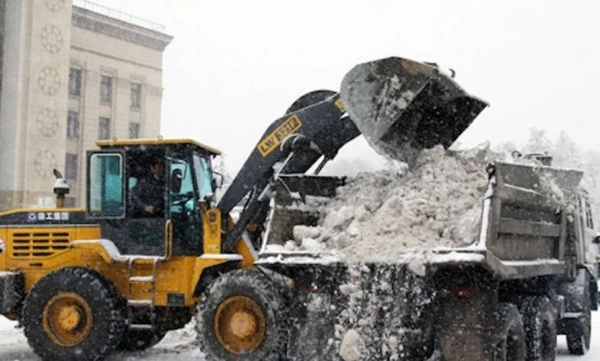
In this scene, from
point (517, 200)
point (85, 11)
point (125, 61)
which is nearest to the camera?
point (517, 200)

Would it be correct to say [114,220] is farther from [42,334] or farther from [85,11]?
[85,11]

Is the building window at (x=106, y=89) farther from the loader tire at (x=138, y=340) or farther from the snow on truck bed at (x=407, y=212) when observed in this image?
the snow on truck bed at (x=407, y=212)

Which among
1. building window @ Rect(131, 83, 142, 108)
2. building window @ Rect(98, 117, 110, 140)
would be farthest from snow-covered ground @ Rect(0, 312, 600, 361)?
building window @ Rect(131, 83, 142, 108)

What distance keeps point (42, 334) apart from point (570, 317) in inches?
262

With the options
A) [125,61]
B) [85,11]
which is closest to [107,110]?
[125,61]

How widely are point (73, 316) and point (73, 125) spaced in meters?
32.3

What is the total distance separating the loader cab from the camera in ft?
30.9

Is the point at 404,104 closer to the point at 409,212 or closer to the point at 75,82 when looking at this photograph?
the point at 409,212

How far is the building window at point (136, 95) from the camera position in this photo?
140 feet

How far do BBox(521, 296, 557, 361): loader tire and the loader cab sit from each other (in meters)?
3.85

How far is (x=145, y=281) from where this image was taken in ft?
30.6

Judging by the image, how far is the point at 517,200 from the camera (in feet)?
23.1

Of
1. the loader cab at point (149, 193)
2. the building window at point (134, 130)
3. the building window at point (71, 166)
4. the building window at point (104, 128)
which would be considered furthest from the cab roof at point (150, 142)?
the building window at point (134, 130)

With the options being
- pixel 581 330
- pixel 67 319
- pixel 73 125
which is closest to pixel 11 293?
pixel 67 319
